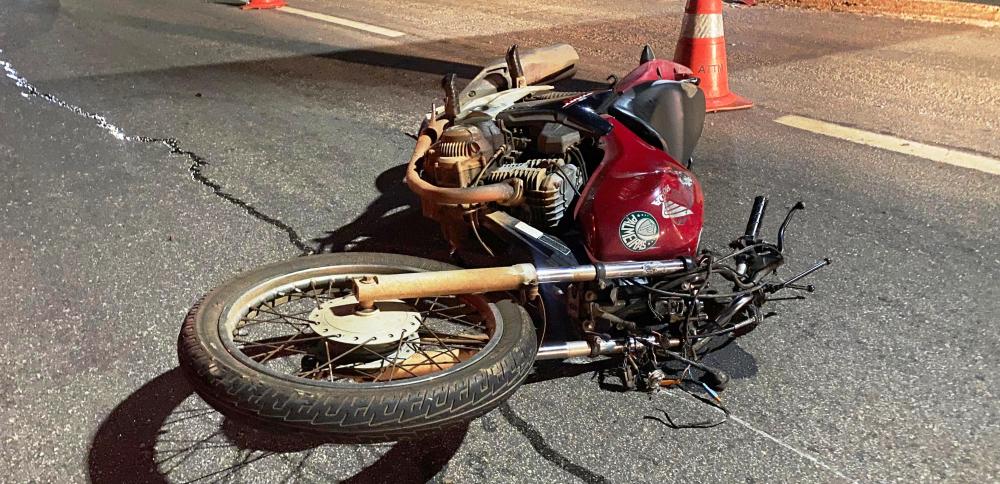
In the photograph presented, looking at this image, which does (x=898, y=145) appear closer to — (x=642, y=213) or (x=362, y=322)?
(x=642, y=213)

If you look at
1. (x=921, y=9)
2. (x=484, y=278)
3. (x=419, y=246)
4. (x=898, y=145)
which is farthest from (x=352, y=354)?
(x=921, y=9)

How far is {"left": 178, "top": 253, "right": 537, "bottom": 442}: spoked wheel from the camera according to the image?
2145mm

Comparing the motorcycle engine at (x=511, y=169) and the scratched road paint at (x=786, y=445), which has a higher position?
the motorcycle engine at (x=511, y=169)

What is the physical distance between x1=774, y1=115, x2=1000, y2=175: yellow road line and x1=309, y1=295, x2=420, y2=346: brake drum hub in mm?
4316

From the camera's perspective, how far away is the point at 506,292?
2.82m

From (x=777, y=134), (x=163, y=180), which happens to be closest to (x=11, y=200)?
(x=163, y=180)

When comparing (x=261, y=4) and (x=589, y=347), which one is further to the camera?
(x=261, y=4)

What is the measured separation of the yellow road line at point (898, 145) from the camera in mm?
5301

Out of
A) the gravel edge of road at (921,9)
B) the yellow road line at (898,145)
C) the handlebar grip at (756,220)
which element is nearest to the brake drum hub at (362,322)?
the handlebar grip at (756,220)

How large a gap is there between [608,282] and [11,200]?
156 inches

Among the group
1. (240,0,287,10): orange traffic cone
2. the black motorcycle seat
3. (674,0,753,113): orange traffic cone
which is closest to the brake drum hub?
the black motorcycle seat

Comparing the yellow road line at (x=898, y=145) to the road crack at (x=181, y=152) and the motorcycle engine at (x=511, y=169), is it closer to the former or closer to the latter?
the motorcycle engine at (x=511, y=169)

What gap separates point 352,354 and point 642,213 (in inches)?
44.8

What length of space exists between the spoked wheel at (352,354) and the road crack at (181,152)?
121 centimetres
